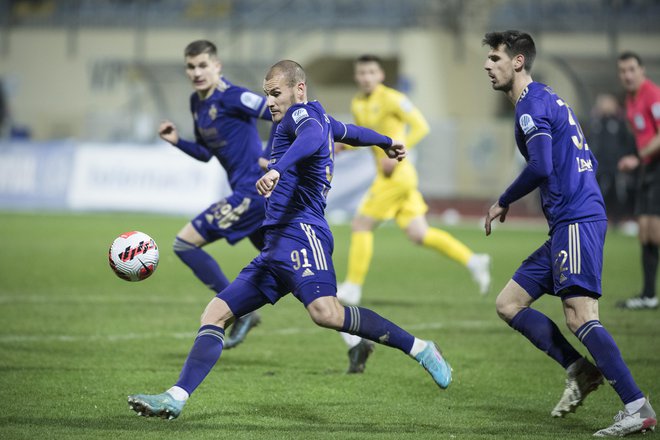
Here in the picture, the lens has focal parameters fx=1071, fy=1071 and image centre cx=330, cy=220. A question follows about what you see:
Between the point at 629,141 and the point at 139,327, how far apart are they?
49.4ft

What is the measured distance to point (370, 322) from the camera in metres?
6.21

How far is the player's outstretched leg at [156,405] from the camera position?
18.4 feet

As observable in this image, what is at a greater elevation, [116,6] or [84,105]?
[116,6]

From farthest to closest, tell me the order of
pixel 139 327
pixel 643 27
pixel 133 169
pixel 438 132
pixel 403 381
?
pixel 643 27 < pixel 438 132 < pixel 133 169 < pixel 139 327 < pixel 403 381

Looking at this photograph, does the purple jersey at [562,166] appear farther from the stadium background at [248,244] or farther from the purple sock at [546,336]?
the stadium background at [248,244]

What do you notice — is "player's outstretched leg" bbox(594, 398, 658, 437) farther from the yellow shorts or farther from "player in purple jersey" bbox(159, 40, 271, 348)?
the yellow shorts

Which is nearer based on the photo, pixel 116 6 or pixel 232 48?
pixel 232 48

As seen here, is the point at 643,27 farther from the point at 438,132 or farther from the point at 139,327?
the point at 139,327

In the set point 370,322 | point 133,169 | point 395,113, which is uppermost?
point 395,113

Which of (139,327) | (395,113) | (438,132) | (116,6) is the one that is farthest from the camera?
(116,6)

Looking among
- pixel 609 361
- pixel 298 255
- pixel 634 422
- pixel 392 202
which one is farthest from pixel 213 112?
pixel 634 422

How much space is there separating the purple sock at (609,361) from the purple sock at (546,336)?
286 millimetres

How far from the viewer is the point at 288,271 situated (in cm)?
612

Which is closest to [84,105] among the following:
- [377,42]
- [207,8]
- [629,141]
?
[207,8]
